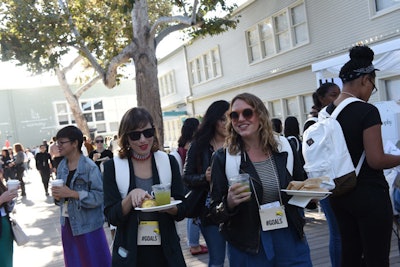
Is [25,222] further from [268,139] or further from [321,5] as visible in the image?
[321,5]

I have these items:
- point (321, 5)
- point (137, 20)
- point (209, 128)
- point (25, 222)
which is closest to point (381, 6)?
point (321, 5)

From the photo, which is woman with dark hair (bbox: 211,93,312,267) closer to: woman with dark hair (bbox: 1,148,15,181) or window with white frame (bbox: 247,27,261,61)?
woman with dark hair (bbox: 1,148,15,181)

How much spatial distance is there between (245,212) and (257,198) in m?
0.11

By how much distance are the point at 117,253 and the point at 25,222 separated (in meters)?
9.33

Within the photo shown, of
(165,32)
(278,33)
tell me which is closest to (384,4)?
(278,33)

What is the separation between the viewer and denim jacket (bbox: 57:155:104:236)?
410 centimetres

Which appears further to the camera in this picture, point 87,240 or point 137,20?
point 137,20

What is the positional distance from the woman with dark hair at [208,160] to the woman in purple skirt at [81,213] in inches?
37.4

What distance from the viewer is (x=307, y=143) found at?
117 inches

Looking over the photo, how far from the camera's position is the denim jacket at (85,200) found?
4102mm

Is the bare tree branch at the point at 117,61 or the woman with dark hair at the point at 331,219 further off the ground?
the bare tree branch at the point at 117,61

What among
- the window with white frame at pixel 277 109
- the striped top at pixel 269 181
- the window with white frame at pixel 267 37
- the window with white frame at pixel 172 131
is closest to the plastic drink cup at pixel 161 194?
the striped top at pixel 269 181

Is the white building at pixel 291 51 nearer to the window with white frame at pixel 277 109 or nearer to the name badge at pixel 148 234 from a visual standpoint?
the window with white frame at pixel 277 109

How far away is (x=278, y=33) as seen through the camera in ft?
60.3
